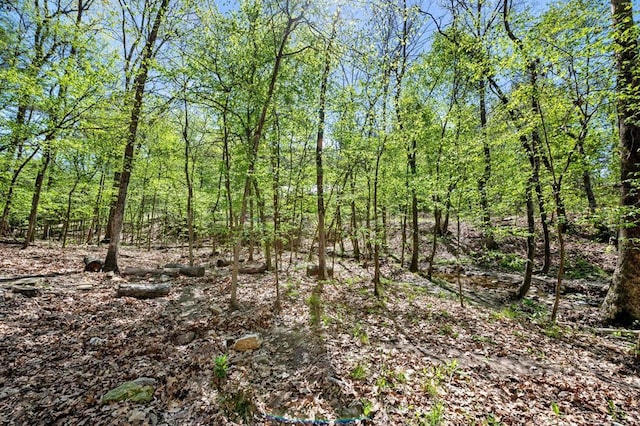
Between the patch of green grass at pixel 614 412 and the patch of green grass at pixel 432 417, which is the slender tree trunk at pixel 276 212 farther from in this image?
the patch of green grass at pixel 614 412

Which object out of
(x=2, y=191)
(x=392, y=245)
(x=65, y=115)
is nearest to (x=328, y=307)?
(x=65, y=115)

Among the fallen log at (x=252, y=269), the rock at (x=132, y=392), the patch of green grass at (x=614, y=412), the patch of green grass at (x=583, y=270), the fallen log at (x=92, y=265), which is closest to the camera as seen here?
the patch of green grass at (x=614, y=412)

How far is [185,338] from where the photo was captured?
559 centimetres

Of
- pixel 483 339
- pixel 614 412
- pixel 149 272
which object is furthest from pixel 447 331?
pixel 149 272

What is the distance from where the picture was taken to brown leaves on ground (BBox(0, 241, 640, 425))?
3.66 metres

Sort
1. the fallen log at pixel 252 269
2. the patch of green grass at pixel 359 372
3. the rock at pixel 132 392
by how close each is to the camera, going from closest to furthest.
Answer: the rock at pixel 132 392, the patch of green grass at pixel 359 372, the fallen log at pixel 252 269

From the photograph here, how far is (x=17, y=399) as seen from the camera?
376 cm

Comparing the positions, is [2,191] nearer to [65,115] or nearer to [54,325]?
[65,115]

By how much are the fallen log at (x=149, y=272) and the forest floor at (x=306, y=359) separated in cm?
114

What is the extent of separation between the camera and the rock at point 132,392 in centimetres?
383

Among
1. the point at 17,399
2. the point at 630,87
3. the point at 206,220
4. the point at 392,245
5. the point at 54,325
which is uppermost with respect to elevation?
the point at 630,87

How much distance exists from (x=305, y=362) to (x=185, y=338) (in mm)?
2620

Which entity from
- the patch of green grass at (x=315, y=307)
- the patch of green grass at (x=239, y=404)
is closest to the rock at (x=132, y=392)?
the patch of green grass at (x=239, y=404)

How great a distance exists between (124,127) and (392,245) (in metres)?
15.6
